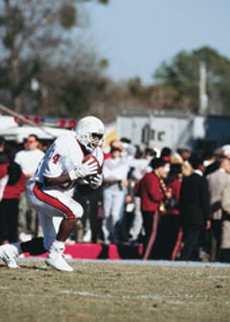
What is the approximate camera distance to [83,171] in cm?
1306

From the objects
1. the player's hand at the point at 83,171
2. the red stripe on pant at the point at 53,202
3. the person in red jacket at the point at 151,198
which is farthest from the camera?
the person in red jacket at the point at 151,198

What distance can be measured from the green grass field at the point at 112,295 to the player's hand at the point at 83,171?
104 centimetres

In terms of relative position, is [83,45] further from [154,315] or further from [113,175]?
[154,315]

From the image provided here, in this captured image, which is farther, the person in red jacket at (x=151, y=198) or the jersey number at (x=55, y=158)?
the person in red jacket at (x=151, y=198)

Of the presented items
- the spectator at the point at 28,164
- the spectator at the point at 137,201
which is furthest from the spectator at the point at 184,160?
the spectator at the point at 28,164

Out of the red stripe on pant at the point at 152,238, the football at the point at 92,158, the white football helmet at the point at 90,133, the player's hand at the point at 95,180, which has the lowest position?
the red stripe on pant at the point at 152,238

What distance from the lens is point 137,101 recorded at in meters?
96.1

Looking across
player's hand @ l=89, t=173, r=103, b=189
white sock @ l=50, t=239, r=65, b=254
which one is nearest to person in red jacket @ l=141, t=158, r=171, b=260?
player's hand @ l=89, t=173, r=103, b=189

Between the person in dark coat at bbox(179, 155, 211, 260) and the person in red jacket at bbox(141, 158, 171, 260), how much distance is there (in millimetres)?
542

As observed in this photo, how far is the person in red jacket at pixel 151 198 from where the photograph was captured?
19719mm

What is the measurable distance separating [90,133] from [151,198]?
6766 millimetres

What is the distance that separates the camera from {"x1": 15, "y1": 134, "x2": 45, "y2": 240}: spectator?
21031mm

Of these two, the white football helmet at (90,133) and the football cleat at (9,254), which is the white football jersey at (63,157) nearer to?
the white football helmet at (90,133)

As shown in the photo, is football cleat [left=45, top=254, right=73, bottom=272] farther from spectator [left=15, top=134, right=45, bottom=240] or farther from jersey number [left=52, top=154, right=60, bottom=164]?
spectator [left=15, top=134, right=45, bottom=240]
